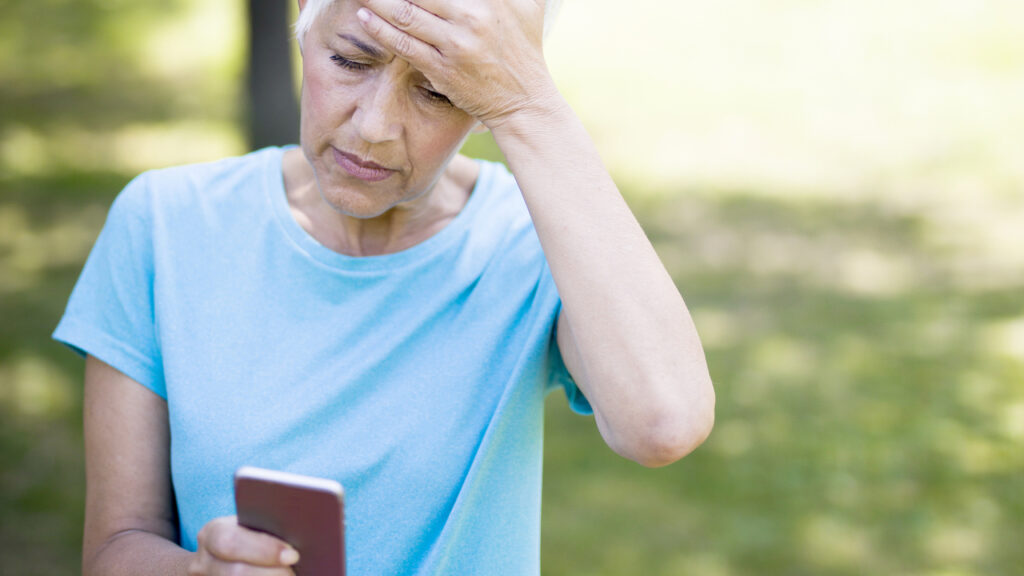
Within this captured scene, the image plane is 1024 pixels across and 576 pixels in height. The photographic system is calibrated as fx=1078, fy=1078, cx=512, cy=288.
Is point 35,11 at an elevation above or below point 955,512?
above

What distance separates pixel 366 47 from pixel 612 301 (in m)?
0.57

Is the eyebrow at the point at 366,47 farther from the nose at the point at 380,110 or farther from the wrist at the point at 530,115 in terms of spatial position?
the wrist at the point at 530,115

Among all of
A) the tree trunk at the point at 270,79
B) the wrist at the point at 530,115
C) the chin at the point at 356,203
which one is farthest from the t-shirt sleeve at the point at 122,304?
the tree trunk at the point at 270,79

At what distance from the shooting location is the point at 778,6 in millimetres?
11039

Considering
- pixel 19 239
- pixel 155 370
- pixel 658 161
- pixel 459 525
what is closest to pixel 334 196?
pixel 155 370

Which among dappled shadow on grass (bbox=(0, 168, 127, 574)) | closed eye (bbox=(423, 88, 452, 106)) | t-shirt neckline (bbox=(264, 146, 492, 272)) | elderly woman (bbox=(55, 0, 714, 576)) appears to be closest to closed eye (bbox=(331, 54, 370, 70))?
elderly woman (bbox=(55, 0, 714, 576))

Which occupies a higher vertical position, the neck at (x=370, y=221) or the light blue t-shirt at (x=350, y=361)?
the neck at (x=370, y=221)

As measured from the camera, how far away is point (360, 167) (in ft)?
6.07

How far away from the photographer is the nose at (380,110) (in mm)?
1771

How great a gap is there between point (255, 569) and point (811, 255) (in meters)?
5.91

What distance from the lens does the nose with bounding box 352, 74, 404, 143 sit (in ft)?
5.81

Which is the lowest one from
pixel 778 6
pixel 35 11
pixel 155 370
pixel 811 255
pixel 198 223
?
pixel 155 370

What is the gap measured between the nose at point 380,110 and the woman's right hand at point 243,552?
0.65m

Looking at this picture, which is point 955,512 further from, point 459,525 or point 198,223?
point 198,223
